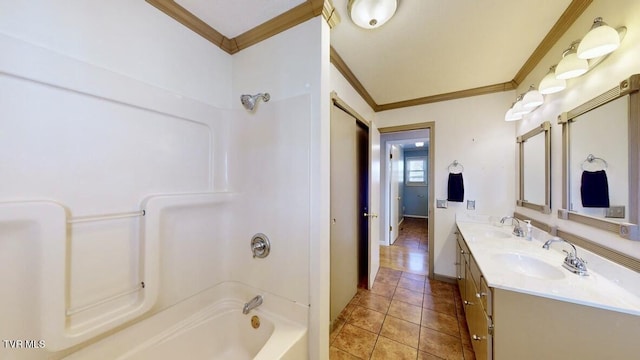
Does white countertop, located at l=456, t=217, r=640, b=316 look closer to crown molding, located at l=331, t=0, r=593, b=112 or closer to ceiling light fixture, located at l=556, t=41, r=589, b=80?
ceiling light fixture, located at l=556, t=41, r=589, b=80

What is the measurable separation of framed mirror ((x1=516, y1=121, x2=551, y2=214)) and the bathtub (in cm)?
215

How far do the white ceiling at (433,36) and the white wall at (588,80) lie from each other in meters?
0.17

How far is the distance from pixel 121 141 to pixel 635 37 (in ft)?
8.49

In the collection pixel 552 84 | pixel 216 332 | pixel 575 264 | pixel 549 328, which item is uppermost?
pixel 552 84

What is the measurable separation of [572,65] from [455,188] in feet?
4.97

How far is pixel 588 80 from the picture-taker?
1281mm

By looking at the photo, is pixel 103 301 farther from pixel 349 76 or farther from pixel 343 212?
pixel 349 76

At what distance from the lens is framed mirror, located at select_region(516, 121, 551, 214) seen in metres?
1.68

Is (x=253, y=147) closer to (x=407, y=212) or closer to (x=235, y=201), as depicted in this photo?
(x=235, y=201)

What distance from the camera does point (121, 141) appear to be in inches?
40.9

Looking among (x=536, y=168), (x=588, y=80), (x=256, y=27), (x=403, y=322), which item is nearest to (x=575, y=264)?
(x=536, y=168)

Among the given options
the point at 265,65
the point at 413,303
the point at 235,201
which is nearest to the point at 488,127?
the point at 413,303

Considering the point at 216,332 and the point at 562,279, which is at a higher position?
the point at 562,279

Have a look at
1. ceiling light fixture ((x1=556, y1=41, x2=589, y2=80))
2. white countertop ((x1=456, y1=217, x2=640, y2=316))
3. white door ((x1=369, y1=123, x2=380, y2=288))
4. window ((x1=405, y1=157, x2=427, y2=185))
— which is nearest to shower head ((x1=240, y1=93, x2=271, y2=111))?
white door ((x1=369, y1=123, x2=380, y2=288))
